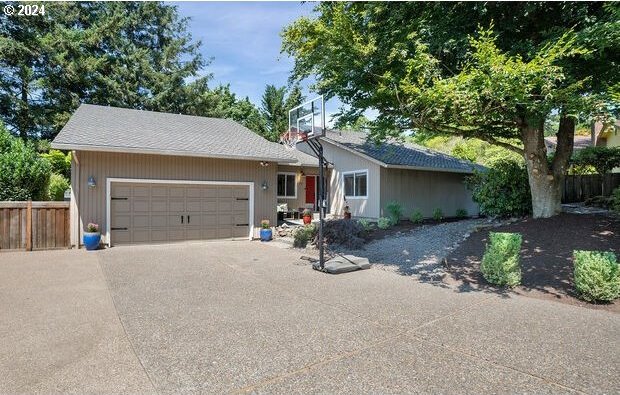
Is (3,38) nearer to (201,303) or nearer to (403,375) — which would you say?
(201,303)

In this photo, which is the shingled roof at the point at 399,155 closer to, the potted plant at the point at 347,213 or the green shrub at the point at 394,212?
the green shrub at the point at 394,212

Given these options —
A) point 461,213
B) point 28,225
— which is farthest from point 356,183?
point 28,225

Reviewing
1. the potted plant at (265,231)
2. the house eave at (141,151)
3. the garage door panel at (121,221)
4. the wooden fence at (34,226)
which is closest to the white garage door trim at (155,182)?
the garage door panel at (121,221)

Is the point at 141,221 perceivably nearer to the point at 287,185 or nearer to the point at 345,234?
the point at 345,234

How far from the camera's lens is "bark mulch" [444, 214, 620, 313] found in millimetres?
5949

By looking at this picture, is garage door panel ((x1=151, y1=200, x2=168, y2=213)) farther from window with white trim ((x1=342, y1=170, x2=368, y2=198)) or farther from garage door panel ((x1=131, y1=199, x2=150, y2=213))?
window with white trim ((x1=342, y1=170, x2=368, y2=198))

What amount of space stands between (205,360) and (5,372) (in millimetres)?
1746

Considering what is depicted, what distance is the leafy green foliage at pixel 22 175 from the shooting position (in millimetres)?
11016

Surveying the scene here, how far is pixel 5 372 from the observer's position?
10.5ft

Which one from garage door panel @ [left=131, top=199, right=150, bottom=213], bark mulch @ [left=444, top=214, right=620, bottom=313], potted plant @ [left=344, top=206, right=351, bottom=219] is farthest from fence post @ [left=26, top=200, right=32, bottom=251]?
bark mulch @ [left=444, top=214, right=620, bottom=313]

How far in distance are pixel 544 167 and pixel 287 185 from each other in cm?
1079

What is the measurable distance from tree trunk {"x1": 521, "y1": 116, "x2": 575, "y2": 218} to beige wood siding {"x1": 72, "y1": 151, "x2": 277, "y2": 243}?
807 cm

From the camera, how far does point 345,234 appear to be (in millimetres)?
10438

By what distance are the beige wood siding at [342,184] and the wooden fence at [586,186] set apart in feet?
23.4
